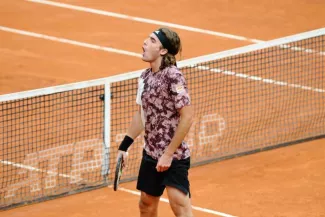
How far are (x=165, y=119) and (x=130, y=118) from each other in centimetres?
525

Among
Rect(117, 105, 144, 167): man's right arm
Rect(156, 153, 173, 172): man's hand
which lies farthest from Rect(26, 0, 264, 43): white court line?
Rect(156, 153, 173, 172): man's hand

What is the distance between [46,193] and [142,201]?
3072 mm

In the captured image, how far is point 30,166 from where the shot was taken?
14227 millimetres

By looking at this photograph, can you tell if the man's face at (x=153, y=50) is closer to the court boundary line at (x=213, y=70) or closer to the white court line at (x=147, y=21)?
the court boundary line at (x=213, y=70)

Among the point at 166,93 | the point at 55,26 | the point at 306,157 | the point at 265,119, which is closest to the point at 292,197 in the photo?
Answer: the point at 306,157

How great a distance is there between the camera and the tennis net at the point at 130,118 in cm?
1407

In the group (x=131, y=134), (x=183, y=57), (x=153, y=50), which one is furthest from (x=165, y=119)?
(x=183, y=57)

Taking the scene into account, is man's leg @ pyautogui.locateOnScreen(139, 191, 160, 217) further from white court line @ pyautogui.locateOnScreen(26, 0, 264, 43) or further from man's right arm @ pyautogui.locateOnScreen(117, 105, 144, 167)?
white court line @ pyautogui.locateOnScreen(26, 0, 264, 43)

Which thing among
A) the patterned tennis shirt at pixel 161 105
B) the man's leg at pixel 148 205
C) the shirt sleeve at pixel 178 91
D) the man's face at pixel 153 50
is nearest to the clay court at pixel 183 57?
the man's leg at pixel 148 205

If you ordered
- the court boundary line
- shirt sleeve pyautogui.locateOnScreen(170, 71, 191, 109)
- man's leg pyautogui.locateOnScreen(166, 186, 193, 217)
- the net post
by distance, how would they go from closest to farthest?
shirt sleeve pyautogui.locateOnScreen(170, 71, 191, 109), man's leg pyautogui.locateOnScreen(166, 186, 193, 217), the court boundary line, the net post

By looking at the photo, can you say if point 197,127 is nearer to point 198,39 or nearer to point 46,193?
point 46,193

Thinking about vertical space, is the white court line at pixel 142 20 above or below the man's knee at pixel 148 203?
above

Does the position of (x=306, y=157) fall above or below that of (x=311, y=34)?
below

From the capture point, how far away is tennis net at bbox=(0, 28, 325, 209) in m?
14.1
